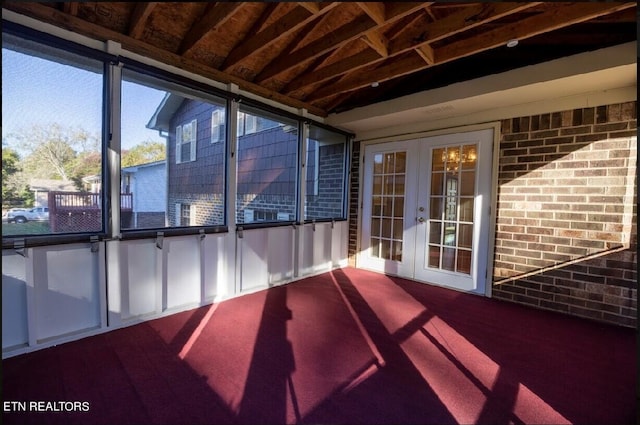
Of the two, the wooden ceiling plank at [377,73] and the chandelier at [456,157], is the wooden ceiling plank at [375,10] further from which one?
the chandelier at [456,157]

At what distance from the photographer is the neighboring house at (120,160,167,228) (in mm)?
2732

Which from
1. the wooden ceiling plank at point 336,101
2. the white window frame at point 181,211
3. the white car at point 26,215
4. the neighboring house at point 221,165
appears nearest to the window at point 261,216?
the neighboring house at point 221,165

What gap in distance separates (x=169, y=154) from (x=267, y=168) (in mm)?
1280

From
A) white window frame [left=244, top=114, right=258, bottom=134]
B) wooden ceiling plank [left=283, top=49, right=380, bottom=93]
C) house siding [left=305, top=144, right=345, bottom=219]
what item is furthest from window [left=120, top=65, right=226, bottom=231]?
house siding [left=305, top=144, right=345, bottom=219]

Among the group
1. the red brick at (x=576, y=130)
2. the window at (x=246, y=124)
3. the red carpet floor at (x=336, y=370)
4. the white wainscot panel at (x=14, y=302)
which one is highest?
the window at (x=246, y=124)

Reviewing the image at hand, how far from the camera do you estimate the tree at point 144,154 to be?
2688 millimetres

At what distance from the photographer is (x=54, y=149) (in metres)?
2.33

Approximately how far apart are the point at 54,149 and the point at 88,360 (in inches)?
63.5

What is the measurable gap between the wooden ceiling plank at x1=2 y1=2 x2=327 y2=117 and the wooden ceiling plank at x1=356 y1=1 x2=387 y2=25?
1.76 metres

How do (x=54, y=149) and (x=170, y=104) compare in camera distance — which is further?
(x=170, y=104)

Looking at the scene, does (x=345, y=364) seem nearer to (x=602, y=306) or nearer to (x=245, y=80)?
A: (x=602, y=306)

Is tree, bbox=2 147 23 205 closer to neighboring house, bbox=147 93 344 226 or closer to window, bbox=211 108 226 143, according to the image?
neighboring house, bbox=147 93 344 226

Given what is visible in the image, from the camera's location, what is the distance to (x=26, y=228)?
224cm

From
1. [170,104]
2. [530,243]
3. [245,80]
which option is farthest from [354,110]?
[530,243]
